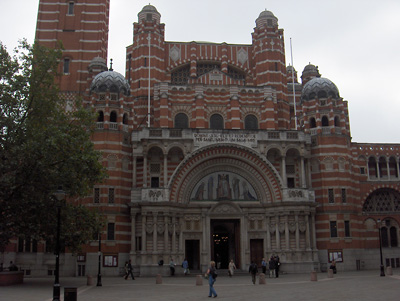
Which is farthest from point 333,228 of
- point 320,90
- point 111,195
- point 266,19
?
point 266,19

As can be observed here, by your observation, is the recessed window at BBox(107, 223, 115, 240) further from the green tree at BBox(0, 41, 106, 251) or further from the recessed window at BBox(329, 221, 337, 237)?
the recessed window at BBox(329, 221, 337, 237)

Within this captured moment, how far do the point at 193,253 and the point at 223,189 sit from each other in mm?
6788

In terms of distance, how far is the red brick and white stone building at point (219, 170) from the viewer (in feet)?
137

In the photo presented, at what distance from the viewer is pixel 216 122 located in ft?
159

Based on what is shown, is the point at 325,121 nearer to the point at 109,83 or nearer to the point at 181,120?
the point at 181,120

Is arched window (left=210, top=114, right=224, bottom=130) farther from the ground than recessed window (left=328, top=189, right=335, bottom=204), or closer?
farther from the ground

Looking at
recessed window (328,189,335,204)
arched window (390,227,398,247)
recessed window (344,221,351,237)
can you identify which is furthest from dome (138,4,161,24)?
arched window (390,227,398,247)

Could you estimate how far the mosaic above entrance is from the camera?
4391 centimetres

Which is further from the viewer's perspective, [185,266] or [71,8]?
[71,8]

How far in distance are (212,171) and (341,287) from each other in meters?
21.3

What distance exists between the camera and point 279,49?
52344 mm

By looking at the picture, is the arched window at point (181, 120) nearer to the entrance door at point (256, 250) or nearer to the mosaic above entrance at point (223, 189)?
the mosaic above entrance at point (223, 189)

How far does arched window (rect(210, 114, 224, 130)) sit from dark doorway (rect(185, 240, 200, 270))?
490 inches

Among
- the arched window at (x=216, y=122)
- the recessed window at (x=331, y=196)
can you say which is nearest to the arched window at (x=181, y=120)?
the arched window at (x=216, y=122)
